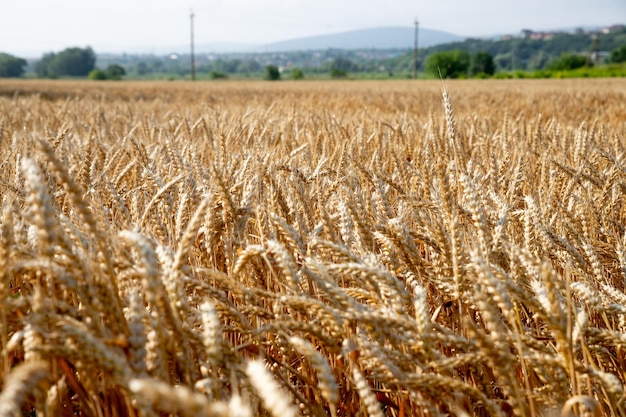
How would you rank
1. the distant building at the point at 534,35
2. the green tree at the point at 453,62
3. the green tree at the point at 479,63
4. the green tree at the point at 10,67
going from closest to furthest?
the green tree at the point at 453,62
the green tree at the point at 479,63
the green tree at the point at 10,67
the distant building at the point at 534,35

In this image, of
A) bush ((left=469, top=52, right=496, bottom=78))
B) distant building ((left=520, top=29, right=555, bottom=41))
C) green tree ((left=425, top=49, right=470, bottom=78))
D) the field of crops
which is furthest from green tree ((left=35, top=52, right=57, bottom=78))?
distant building ((left=520, top=29, right=555, bottom=41))

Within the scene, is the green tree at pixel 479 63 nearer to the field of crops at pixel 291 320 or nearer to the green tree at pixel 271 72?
the green tree at pixel 271 72

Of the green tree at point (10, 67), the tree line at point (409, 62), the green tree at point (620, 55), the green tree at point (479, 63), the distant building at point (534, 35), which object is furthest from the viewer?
the distant building at point (534, 35)

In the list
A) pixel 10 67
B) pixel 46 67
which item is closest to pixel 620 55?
pixel 10 67

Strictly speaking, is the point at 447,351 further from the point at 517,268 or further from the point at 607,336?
the point at 607,336

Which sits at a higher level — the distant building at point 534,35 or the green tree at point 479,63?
the distant building at point 534,35

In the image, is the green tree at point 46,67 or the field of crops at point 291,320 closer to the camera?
the field of crops at point 291,320

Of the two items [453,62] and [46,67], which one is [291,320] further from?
[46,67]

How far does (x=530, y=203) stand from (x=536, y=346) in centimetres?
49

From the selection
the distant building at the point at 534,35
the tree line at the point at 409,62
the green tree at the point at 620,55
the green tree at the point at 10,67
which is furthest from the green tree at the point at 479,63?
the distant building at the point at 534,35

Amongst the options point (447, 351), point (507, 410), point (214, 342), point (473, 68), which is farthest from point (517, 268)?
point (473, 68)

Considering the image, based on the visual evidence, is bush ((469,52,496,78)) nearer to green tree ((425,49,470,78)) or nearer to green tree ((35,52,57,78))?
green tree ((425,49,470,78))

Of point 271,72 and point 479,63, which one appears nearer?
point 479,63

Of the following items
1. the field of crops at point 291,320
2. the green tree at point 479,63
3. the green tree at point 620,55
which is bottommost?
the field of crops at point 291,320
